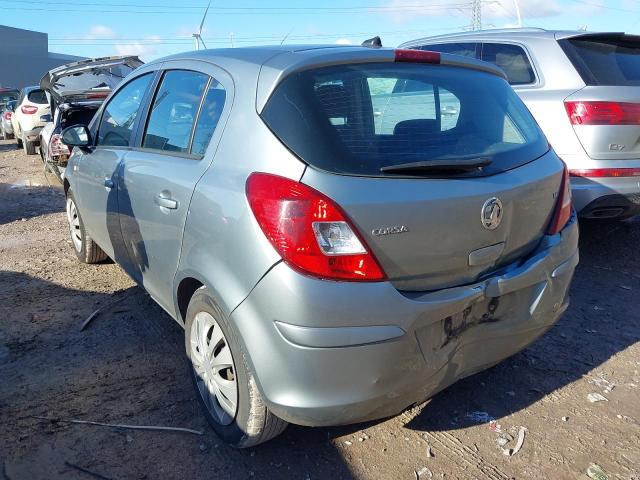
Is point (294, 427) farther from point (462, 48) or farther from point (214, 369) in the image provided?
point (462, 48)

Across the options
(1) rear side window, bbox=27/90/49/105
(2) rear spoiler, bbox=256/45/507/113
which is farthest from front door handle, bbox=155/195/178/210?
(1) rear side window, bbox=27/90/49/105

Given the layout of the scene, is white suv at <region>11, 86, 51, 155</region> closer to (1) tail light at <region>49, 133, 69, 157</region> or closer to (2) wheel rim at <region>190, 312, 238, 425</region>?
(1) tail light at <region>49, 133, 69, 157</region>

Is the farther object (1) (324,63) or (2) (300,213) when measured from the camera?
(1) (324,63)

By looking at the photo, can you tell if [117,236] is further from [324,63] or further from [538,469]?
[538,469]

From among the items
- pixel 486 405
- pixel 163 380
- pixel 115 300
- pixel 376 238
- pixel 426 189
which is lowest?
pixel 115 300

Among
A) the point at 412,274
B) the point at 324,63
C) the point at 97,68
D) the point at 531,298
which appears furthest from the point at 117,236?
the point at 97,68

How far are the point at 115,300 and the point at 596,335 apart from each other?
344cm

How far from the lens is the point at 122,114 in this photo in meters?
3.98

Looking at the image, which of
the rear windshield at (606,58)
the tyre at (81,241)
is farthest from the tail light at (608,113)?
the tyre at (81,241)

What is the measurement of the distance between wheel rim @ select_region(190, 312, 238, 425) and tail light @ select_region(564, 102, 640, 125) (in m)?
3.36

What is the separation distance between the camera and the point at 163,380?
3.29 metres

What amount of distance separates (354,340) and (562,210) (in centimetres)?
139

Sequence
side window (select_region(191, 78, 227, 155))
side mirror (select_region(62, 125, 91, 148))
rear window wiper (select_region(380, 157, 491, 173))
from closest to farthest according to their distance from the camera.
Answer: rear window wiper (select_region(380, 157, 491, 173))
side window (select_region(191, 78, 227, 155))
side mirror (select_region(62, 125, 91, 148))

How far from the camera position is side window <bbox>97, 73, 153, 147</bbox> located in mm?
3711
